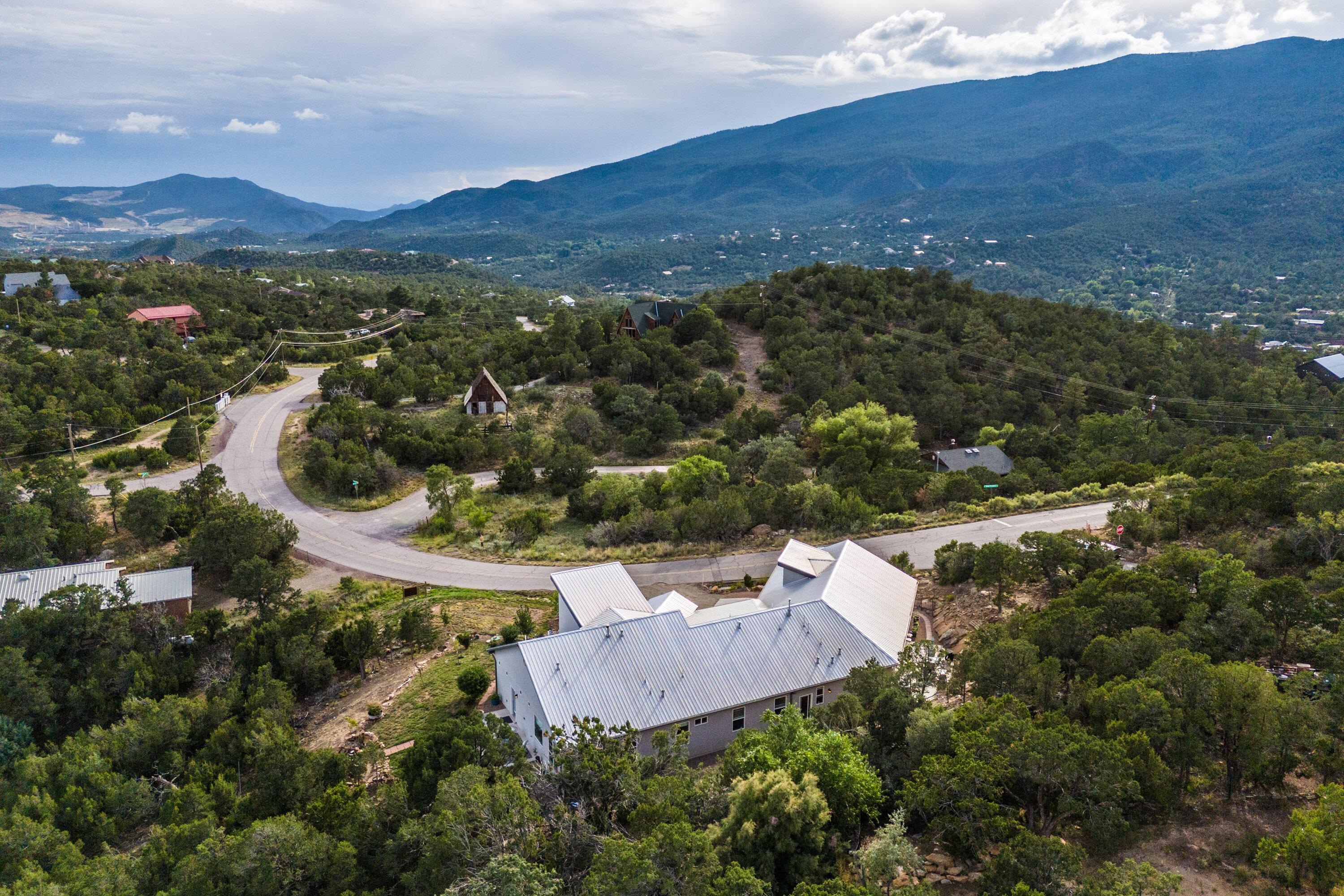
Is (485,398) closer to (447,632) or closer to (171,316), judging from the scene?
(447,632)

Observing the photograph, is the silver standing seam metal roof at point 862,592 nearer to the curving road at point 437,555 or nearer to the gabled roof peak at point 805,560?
the gabled roof peak at point 805,560

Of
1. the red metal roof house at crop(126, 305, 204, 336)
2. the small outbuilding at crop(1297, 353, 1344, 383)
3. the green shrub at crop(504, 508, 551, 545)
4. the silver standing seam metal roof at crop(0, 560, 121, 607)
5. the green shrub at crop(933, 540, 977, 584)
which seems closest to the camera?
the silver standing seam metal roof at crop(0, 560, 121, 607)

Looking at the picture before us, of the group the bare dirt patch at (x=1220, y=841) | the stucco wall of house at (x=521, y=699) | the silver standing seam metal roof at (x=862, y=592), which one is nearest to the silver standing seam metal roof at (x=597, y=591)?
the stucco wall of house at (x=521, y=699)

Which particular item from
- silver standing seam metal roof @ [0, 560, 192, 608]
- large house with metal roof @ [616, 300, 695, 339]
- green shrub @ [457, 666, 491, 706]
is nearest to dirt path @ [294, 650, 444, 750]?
green shrub @ [457, 666, 491, 706]

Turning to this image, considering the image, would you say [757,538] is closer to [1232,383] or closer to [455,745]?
[455,745]

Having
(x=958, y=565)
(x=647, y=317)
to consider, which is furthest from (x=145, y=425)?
(x=958, y=565)

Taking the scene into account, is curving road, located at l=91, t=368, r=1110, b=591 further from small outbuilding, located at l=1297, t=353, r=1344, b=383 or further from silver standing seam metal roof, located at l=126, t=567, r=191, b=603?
small outbuilding, located at l=1297, t=353, r=1344, b=383
